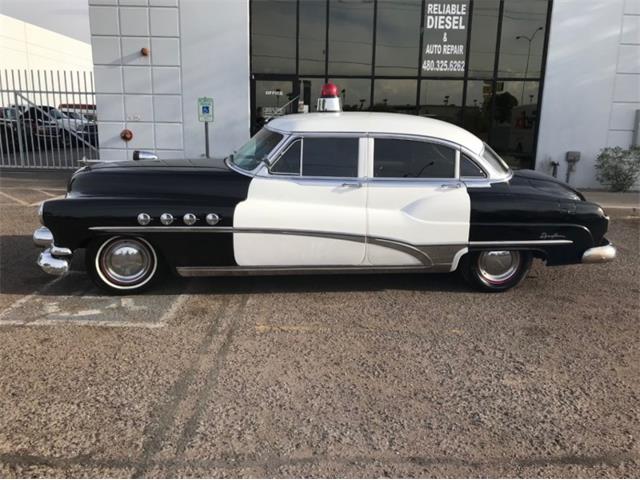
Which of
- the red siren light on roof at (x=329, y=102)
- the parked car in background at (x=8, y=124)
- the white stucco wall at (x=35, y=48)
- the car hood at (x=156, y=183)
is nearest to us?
the car hood at (x=156, y=183)

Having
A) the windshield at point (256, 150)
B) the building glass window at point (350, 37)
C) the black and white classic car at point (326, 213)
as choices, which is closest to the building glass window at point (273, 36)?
the building glass window at point (350, 37)

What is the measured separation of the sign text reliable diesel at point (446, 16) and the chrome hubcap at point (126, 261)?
Answer: 29.5 ft

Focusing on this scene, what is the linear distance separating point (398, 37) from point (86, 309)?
9287 millimetres

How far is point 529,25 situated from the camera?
11375 millimetres

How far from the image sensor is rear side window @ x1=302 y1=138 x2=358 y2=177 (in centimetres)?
488

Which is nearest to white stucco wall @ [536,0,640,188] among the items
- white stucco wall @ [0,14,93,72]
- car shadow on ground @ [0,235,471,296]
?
car shadow on ground @ [0,235,471,296]

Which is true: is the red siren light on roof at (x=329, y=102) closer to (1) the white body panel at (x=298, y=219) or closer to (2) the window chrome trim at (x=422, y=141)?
(2) the window chrome trim at (x=422, y=141)

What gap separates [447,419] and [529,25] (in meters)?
10.7

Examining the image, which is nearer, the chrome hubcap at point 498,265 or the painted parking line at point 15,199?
the chrome hubcap at point 498,265

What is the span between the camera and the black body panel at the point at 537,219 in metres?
4.93

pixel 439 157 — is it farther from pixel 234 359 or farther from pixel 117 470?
pixel 117 470

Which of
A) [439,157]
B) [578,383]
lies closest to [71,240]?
[439,157]

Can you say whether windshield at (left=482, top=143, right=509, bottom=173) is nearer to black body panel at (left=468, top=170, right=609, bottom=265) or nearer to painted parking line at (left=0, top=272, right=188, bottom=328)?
black body panel at (left=468, top=170, right=609, bottom=265)

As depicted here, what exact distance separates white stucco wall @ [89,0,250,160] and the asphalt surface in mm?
6709
